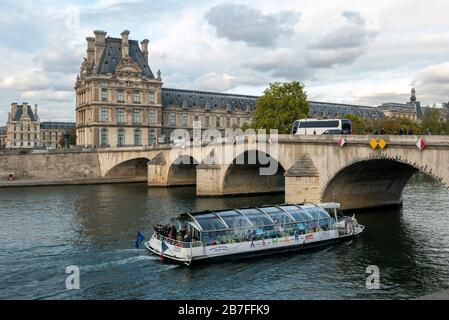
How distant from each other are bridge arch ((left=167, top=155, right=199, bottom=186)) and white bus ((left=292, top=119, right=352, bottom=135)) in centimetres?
2284

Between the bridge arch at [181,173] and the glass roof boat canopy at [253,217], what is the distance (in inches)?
1594

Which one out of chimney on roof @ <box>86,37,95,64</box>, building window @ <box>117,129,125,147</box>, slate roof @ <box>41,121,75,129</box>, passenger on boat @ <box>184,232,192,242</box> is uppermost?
chimney on roof @ <box>86,37,95,64</box>

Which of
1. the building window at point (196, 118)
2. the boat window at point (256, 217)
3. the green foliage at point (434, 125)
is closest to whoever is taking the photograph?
the boat window at point (256, 217)

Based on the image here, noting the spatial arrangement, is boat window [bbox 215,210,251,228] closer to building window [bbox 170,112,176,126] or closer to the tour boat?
the tour boat

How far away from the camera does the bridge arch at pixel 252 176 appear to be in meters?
57.7

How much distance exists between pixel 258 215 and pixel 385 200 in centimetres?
1932

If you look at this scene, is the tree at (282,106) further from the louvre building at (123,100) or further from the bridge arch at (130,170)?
the louvre building at (123,100)

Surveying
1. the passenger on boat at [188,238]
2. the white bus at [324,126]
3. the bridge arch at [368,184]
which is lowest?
the passenger on boat at [188,238]

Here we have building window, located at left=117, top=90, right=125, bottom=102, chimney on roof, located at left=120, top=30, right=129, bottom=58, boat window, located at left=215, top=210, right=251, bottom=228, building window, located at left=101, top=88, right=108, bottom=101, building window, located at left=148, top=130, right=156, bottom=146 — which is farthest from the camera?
building window, located at left=148, top=130, right=156, bottom=146

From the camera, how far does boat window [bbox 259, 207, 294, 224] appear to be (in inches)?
1268

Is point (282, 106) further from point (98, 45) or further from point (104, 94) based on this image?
point (98, 45)

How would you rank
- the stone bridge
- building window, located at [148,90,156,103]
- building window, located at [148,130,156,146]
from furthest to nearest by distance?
1. building window, located at [148,130,156,146]
2. building window, located at [148,90,156,103]
3. the stone bridge

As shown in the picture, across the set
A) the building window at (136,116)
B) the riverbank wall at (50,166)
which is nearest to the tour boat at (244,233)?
the riverbank wall at (50,166)

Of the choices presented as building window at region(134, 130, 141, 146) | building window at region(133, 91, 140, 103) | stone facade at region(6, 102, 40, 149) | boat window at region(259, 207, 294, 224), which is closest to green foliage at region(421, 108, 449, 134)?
building window at region(134, 130, 141, 146)
